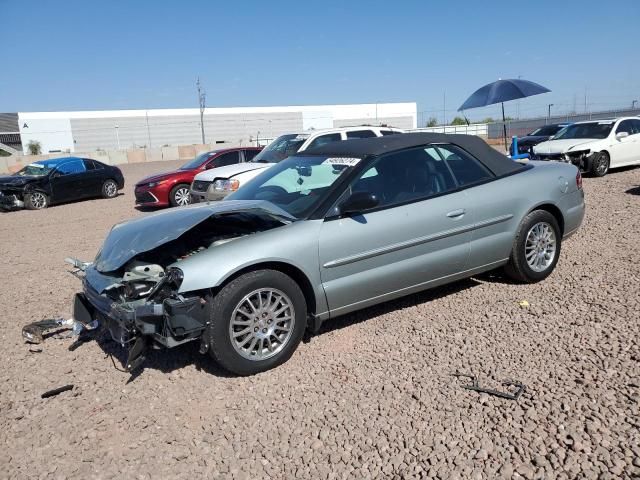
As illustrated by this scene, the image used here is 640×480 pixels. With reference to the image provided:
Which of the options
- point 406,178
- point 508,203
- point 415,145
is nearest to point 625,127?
point 508,203

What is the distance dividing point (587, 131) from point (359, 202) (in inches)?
471

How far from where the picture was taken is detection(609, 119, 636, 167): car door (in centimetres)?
1268

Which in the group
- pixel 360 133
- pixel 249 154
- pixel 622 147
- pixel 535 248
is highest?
pixel 360 133

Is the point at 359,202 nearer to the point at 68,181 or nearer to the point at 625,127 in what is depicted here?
the point at 625,127

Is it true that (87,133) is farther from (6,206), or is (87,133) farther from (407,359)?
(407,359)

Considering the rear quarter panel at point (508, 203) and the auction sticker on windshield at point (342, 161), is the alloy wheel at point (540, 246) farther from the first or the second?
the auction sticker on windshield at point (342, 161)

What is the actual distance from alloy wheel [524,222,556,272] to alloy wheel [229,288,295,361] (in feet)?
8.37

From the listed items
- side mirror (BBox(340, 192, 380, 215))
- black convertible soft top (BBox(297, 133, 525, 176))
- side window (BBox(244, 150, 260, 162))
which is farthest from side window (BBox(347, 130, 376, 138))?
side mirror (BBox(340, 192, 380, 215))

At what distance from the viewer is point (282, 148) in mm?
11055

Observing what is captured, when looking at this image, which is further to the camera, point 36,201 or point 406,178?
point 36,201

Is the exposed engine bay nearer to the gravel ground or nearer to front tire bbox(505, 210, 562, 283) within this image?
the gravel ground

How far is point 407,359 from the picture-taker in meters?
3.78

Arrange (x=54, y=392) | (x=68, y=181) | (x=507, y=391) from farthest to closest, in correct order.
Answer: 1. (x=68, y=181)
2. (x=54, y=392)
3. (x=507, y=391)

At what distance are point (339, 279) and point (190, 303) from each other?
116 cm
